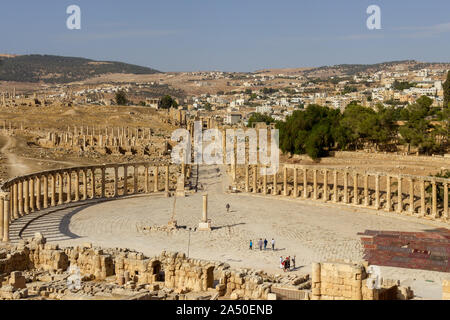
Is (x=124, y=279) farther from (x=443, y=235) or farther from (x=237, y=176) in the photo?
(x=237, y=176)

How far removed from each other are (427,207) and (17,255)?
33862mm

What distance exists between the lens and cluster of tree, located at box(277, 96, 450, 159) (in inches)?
2820

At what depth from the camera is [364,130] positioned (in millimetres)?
75312

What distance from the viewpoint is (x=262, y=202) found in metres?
56.7

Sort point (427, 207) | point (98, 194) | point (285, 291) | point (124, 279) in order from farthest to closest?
point (98, 194), point (427, 207), point (124, 279), point (285, 291)

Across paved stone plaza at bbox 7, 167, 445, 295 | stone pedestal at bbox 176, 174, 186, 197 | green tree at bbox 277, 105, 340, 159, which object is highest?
green tree at bbox 277, 105, 340, 159

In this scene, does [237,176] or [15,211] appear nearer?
[15,211]

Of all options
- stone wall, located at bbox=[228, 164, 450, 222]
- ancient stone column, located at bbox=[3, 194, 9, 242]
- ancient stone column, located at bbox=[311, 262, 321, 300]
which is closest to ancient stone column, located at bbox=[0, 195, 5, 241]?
ancient stone column, located at bbox=[3, 194, 9, 242]

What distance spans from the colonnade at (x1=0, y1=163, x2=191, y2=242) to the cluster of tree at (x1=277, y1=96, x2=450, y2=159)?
572 inches

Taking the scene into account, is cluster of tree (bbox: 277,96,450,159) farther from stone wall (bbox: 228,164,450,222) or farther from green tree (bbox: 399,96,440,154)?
stone wall (bbox: 228,164,450,222)

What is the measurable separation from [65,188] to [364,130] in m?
32.6

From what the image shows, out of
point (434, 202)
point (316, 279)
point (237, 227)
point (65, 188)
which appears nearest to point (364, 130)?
point (434, 202)
